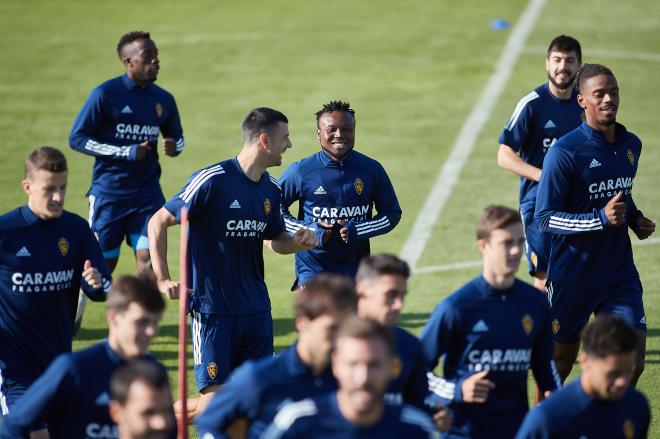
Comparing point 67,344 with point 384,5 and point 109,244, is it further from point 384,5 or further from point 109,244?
point 384,5

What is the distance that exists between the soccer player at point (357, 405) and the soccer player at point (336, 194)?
4543 mm

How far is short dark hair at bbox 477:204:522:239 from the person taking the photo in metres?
7.39

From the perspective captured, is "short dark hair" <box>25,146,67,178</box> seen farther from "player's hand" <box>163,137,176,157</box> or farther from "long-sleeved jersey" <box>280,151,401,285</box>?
"player's hand" <box>163,137,176,157</box>

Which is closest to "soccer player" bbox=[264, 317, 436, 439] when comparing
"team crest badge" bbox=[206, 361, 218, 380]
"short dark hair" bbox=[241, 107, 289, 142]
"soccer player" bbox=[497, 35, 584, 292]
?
"team crest badge" bbox=[206, 361, 218, 380]

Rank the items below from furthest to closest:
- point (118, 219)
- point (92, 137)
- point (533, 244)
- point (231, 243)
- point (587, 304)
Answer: point (118, 219) < point (92, 137) < point (533, 244) < point (587, 304) < point (231, 243)

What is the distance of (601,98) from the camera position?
974 cm

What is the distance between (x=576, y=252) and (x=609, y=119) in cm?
110

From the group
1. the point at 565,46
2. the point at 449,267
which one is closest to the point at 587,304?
the point at 565,46

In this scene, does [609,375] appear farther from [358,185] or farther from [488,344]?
[358,185]

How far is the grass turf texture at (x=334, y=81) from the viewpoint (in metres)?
16.0

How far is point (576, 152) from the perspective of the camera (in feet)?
32.2

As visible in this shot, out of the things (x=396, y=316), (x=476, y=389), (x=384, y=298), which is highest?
(x=384, y=298)

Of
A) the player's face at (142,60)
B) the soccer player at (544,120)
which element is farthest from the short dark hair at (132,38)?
the soccer player at (544,120)

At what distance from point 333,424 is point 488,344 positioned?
1.85 meters
